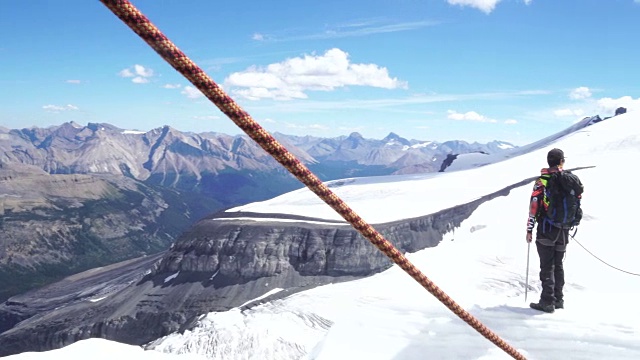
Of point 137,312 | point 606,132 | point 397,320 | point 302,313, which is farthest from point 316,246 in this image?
point 606,132

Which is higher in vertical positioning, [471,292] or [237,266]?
[471,292]

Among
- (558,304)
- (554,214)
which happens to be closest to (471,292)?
(558,304)

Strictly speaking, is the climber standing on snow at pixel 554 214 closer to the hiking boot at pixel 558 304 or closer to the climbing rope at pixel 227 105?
the hiking boot at pixel 558 304

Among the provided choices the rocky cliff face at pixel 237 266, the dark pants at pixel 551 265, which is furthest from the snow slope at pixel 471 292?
the rocky cliff face at pixel 237 266

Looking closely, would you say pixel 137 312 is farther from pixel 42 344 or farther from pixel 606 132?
pixel 606 132

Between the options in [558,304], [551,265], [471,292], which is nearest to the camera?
[551,265]

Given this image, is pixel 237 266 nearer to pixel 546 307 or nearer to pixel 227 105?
pixel 546 307
